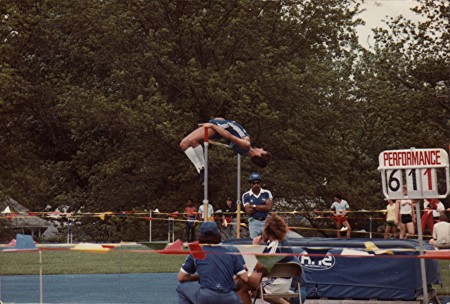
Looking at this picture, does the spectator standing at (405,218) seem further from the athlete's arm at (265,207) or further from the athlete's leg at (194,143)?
the athlete's leg at (194,143)

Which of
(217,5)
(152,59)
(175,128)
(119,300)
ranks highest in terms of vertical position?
(217,5)

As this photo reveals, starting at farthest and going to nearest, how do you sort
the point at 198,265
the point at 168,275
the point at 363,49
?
the point at 363,49
the point at 168,275
the point at 198,265

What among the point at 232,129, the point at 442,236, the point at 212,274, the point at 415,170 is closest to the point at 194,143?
the point at 232,129

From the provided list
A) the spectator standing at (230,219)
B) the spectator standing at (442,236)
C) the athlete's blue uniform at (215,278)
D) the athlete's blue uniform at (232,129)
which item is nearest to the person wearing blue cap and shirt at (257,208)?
the athlete's blue uniform at (232,129)

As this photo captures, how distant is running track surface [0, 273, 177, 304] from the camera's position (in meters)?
15.1

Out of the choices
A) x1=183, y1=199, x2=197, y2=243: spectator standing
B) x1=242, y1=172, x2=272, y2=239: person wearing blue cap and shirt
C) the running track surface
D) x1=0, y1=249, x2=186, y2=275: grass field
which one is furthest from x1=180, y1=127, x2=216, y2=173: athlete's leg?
x1=183, y1=199, x2=197, y2=243: spectator standing

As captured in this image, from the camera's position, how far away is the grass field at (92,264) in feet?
68.7

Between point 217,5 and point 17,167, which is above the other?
point 217,5

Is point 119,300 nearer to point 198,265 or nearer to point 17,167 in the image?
point 198,265

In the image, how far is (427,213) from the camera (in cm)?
2475

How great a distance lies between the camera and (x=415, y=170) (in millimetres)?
11047

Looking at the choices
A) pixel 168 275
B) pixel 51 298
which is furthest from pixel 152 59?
pixel 51 298

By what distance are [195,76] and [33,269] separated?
18.7 metres

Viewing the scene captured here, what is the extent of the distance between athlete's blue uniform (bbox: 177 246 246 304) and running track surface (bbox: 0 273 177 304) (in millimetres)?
5411
